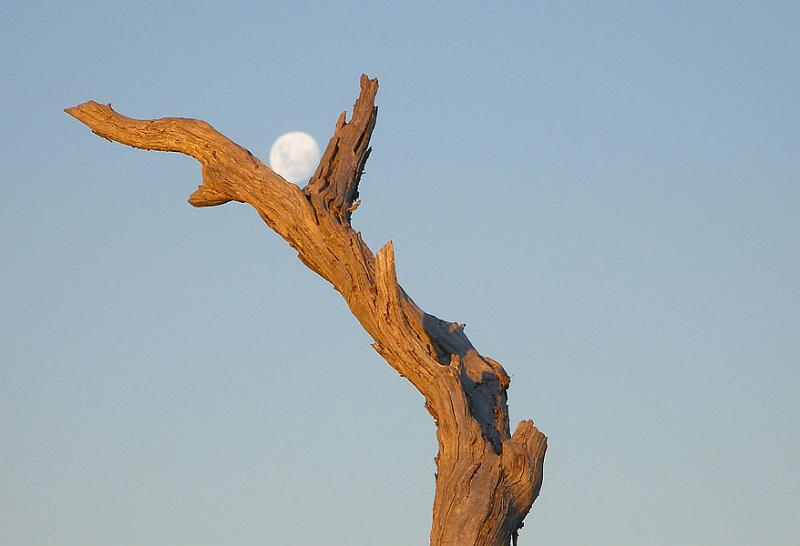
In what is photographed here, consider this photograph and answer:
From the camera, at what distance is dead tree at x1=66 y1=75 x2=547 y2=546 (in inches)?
547

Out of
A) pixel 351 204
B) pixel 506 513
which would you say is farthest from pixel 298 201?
pixel 506 513

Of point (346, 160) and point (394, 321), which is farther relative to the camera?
point (346, 160)

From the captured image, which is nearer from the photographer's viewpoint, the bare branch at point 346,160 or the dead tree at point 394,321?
the dead tree at point 394,321

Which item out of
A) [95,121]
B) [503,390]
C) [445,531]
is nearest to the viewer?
[445,531]

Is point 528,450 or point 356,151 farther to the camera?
point 356,151

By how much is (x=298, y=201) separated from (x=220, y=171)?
3.57ft

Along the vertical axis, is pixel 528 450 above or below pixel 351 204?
below

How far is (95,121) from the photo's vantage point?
1591cm

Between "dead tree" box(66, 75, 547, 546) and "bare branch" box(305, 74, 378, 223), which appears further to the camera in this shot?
"bare branch" box(305, 74, 378, 223)

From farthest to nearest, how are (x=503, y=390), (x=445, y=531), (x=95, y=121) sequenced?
1. (x=95, y=121)
2. (x=503, y=390)
3. (x=445, y=531)

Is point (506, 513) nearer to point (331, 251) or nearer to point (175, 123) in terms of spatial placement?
point (331, 251)

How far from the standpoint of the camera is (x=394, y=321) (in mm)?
14398

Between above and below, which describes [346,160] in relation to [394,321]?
above

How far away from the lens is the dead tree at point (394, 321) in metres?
13.9
